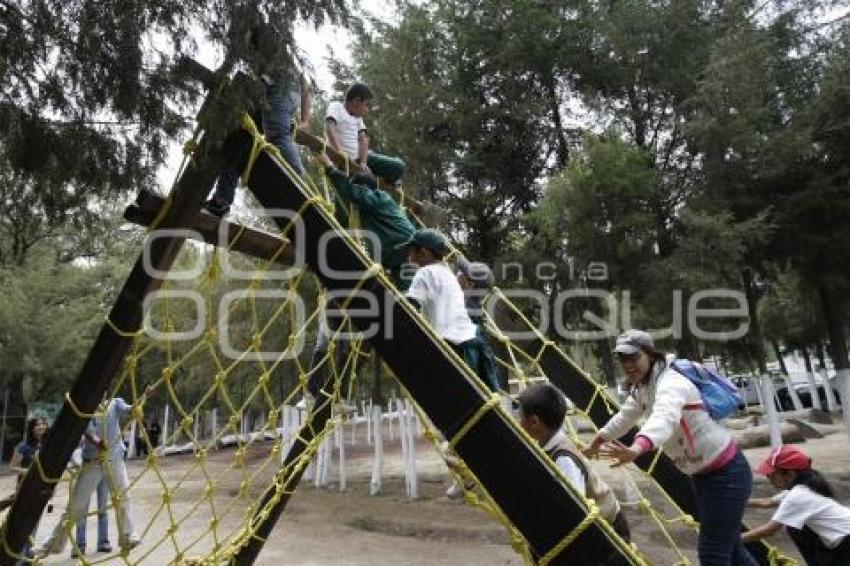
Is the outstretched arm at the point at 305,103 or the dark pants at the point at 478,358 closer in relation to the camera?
the dark pants at the point at 478,358

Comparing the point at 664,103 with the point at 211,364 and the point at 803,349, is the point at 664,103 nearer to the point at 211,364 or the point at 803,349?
the point at 211,364

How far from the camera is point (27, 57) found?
3.08 meters

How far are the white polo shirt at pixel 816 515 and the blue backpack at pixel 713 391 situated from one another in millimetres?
961

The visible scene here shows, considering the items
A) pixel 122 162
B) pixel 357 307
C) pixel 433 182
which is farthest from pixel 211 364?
pixel 357 307

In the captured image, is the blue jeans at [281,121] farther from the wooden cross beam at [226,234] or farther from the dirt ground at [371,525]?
the dirt ground at [371,525]

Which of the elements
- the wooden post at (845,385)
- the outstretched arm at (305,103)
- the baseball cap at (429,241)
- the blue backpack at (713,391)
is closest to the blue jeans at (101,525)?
the outstretched arm at (305,103)

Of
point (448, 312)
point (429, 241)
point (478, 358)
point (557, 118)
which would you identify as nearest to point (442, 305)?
point (448, 312)

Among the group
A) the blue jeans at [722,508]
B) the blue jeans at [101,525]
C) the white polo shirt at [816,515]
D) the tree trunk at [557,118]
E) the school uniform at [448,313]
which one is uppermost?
the tree trunk at [557,118]

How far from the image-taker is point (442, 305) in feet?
9.61

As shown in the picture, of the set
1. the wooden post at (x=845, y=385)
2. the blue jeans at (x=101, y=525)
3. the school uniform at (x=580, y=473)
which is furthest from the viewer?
the wooden post at (x=845, y=385)

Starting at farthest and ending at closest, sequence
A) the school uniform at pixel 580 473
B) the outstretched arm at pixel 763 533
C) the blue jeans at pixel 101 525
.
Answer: the blue jeans at pixel 101 525 < the outstretched arm at pixel 763 533 < the school uniform at pixel 580 473

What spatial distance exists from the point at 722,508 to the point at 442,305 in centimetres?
136

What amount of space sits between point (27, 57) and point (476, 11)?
8.59 m

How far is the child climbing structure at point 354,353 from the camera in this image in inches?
71.2
